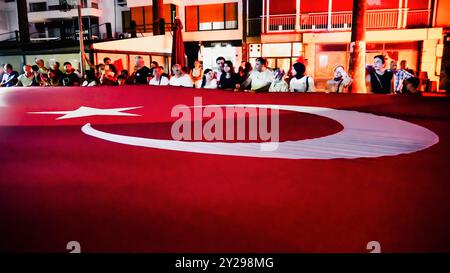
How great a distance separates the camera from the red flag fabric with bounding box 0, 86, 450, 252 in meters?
1.29

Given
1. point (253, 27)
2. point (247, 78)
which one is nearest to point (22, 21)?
point (253, 27)

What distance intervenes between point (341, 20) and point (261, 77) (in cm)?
1363

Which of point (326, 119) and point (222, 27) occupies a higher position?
point (222, 27)

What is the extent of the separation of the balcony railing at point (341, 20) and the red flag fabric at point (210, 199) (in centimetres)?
1650

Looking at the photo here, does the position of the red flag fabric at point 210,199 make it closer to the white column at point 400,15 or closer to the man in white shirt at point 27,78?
the man in white shirt at point 27,78

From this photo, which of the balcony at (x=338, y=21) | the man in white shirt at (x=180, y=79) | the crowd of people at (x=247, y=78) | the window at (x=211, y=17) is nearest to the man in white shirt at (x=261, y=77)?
the crowd of people at (x=247, y=78)

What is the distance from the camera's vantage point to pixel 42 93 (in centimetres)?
567

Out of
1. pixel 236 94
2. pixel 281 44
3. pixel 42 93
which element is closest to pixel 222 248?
pixel 236 94

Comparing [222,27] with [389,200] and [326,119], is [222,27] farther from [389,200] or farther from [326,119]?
[389,200]

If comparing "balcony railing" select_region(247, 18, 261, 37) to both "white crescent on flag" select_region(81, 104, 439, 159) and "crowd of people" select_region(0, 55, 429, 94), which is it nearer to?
"crowd of people" select_region(0, 55, 429, 94)

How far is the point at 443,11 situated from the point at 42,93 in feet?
57.0

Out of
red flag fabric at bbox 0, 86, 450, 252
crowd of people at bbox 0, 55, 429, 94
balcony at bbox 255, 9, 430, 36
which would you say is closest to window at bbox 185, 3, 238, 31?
balcony at bbox 255, 9, 430, 36

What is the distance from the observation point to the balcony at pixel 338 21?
1647cm
